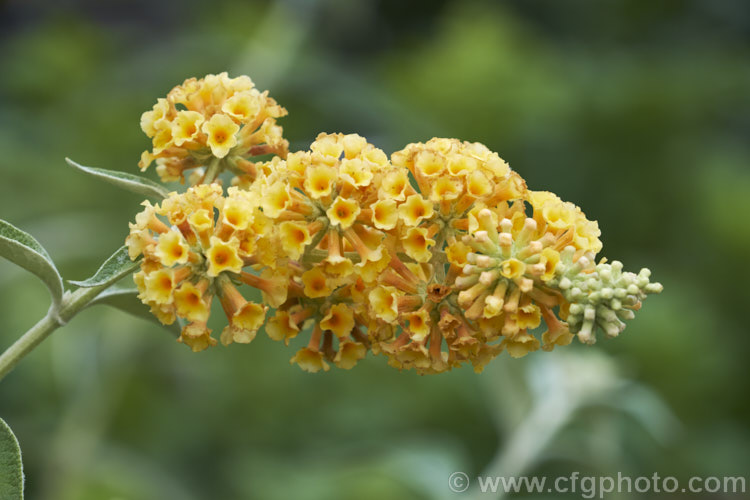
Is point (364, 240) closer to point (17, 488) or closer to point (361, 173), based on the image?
point (361, 173)

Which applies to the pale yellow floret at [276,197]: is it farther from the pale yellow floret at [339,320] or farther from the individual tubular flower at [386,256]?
the pale yellow floret at [339,320]

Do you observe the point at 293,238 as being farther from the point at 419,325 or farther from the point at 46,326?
the point at 46,326

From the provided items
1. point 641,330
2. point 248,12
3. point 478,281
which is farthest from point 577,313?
point 248,12

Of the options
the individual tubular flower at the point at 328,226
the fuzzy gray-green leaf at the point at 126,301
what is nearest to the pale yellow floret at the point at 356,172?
the individual tubular flower at the point at 328,226

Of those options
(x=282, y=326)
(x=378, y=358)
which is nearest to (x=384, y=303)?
(x=282, y=326)

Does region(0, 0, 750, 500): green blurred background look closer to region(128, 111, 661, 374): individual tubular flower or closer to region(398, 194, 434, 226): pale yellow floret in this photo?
region(128, 111, 661, 374): individual tubular flower

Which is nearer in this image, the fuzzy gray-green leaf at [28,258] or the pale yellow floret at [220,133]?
the fuzzy gray-green leaf at [28,258]

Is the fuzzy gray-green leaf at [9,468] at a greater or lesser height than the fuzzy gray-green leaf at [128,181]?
lesser
